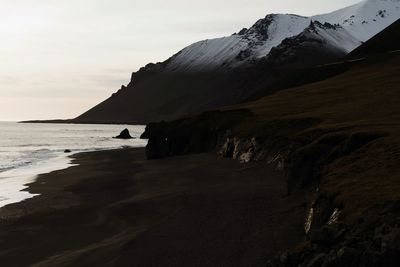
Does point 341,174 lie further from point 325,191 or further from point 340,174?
point 325,191

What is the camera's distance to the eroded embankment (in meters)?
13.7

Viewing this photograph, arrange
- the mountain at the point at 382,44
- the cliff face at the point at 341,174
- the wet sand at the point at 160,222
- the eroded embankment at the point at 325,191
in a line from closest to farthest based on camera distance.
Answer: the eroded embankment at the point at 325,191 → the cliff face at the point at 341,174 → the wet sand at the point at 160,222 → the mountain at the point at 382,44

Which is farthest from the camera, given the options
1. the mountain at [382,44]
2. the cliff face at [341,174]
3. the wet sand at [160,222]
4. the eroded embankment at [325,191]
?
the mountain at [382,44]

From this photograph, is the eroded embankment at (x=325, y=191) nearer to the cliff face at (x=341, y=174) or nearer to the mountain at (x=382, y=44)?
the cliff face at (x=341, y=174)

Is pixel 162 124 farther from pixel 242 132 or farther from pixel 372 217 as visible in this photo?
pixel 372 217

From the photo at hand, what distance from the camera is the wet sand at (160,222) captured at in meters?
20.4

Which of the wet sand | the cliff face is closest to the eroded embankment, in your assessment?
the cliff face

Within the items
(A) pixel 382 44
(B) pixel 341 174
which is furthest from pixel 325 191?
(A) pixel 382 44

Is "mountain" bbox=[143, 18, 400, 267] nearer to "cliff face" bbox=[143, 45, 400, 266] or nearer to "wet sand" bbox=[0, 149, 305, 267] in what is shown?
"cliff face" bbox=[143, 45, 400, 266]

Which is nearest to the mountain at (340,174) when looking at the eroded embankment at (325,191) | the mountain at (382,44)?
the eroded embankment at (325,191)

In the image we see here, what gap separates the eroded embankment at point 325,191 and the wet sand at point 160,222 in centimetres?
161

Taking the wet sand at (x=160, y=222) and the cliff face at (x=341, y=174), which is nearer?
the cliff face at (x=341, y=174)

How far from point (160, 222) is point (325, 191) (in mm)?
9692

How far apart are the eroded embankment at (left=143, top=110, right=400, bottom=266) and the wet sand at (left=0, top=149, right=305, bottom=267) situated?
161 centimetres
